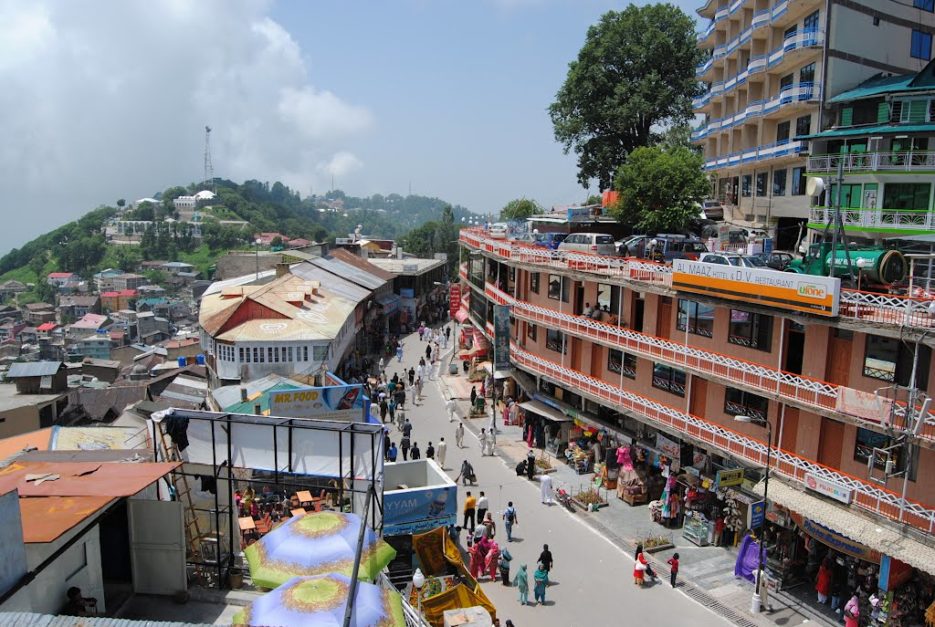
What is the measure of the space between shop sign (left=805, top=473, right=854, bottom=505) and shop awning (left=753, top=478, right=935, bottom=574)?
0.24 m

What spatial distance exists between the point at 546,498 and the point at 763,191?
2491cm

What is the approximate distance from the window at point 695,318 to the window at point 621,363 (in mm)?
3096

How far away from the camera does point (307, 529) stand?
44.5 ft

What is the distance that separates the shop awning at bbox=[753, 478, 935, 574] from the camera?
659 inches

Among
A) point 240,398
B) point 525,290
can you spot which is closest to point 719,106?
point 525,290

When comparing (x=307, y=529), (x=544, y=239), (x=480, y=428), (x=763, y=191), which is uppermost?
(x=763, y=191)

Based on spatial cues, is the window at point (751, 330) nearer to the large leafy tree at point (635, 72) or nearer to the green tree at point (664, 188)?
the green tree at point (664, 188)

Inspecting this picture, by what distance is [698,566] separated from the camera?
70.2ft

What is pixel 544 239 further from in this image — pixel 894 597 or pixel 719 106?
pixel 894 597

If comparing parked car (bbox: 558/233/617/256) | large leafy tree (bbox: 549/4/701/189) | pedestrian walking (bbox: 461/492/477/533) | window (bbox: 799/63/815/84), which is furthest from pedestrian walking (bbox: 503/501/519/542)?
large leafy tree (bbox: 549/4/701/189)

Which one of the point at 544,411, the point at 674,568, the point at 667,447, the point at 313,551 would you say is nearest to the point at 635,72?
the point at 544,411

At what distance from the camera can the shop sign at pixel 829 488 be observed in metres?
18.6

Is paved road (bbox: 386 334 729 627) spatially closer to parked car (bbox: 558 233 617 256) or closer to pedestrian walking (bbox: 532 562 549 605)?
pedestrian walking (bbox: 532 562 549 605)

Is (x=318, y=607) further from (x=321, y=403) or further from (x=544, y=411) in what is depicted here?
(x=544, y=411)
